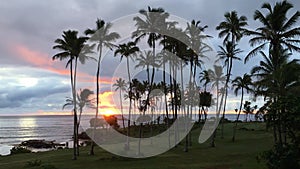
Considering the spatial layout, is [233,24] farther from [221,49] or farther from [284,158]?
[284,158]

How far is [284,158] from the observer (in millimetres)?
21984

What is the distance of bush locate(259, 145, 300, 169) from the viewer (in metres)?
22.0

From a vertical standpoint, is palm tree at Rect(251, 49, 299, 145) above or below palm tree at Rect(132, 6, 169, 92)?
below

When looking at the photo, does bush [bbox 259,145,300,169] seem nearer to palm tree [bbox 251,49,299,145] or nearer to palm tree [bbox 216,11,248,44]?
palm tree [bbox 251,49,299,145]

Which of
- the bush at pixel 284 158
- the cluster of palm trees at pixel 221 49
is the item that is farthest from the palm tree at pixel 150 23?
the bush at pixel 284 158

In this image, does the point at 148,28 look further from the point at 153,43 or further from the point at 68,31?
the point at 68,31

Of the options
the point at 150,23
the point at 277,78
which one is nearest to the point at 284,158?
the point at 277,78

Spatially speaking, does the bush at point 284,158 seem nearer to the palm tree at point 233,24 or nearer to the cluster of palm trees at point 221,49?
the cluster of palm trees at point 221,49

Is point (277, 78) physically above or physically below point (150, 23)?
below

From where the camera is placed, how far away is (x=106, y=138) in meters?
65.3

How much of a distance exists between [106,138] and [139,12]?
32560 mm

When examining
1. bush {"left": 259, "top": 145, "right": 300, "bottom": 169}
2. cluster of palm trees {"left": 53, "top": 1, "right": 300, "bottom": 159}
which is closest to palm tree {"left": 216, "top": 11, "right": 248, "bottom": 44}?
cluster of palm trees {"left": 53, "top": 1, "right": 300, "bottom": 159}

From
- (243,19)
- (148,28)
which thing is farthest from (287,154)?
(243,19)

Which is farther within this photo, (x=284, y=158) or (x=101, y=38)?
(x=101, y=38)
